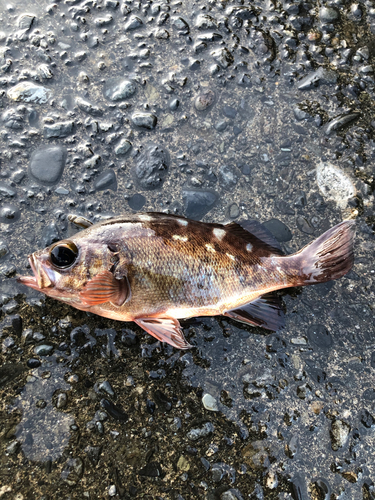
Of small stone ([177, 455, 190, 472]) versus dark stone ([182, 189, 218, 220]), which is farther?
dark stone ([182, 189, 218, 220])

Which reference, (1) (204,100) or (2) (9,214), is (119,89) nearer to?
(1) (204,100)

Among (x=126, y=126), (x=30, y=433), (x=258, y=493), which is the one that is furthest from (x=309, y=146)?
(x=30, y=433)

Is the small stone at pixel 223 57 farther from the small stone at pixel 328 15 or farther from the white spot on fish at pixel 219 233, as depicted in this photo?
the white spot on fish at pixel 219 233

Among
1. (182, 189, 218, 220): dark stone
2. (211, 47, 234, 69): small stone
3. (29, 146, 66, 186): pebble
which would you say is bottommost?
(182, 189, 218, 220): dark stone

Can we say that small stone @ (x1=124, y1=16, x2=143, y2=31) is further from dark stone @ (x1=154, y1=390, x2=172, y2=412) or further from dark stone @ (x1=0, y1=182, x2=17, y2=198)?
dark stone @ (x1=154, y1=390, x2=172, y2=412)

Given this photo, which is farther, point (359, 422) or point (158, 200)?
point (158, 200)

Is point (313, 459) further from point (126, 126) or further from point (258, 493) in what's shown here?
point (126, 126)

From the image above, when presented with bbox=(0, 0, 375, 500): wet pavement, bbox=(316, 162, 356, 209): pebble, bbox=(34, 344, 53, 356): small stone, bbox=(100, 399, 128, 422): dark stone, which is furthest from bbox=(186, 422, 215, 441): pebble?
bbox=(316, 162, 356, 209): pebble
